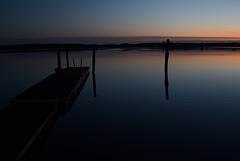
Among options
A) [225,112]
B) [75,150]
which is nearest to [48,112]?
[75,150]

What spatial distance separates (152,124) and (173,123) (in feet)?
2.82

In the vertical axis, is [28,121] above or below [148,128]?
above

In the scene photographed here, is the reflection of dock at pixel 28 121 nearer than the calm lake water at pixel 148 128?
Yes

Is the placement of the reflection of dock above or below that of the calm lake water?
above

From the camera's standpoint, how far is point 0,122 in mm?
6410

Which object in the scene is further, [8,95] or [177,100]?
[8,95]

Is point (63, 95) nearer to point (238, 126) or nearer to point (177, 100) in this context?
point (177, 100)

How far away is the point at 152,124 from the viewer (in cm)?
834

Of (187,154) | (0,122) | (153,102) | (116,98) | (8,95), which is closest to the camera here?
(187,154)

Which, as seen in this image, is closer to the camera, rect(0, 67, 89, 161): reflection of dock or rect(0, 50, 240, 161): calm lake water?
rect(0, 67, 89, 161): reflection of dock

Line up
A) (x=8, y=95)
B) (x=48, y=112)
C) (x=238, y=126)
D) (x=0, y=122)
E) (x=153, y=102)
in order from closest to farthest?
(x=0, y=122) < (x=48, y=112) < (x=238, y=126) < (x=153, y=102) < (x=8, y=95)

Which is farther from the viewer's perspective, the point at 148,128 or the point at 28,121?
the point at 148,128

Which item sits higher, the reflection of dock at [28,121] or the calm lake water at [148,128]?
the reflection of dock at [28,121]

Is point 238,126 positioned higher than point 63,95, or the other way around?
point 63,95
